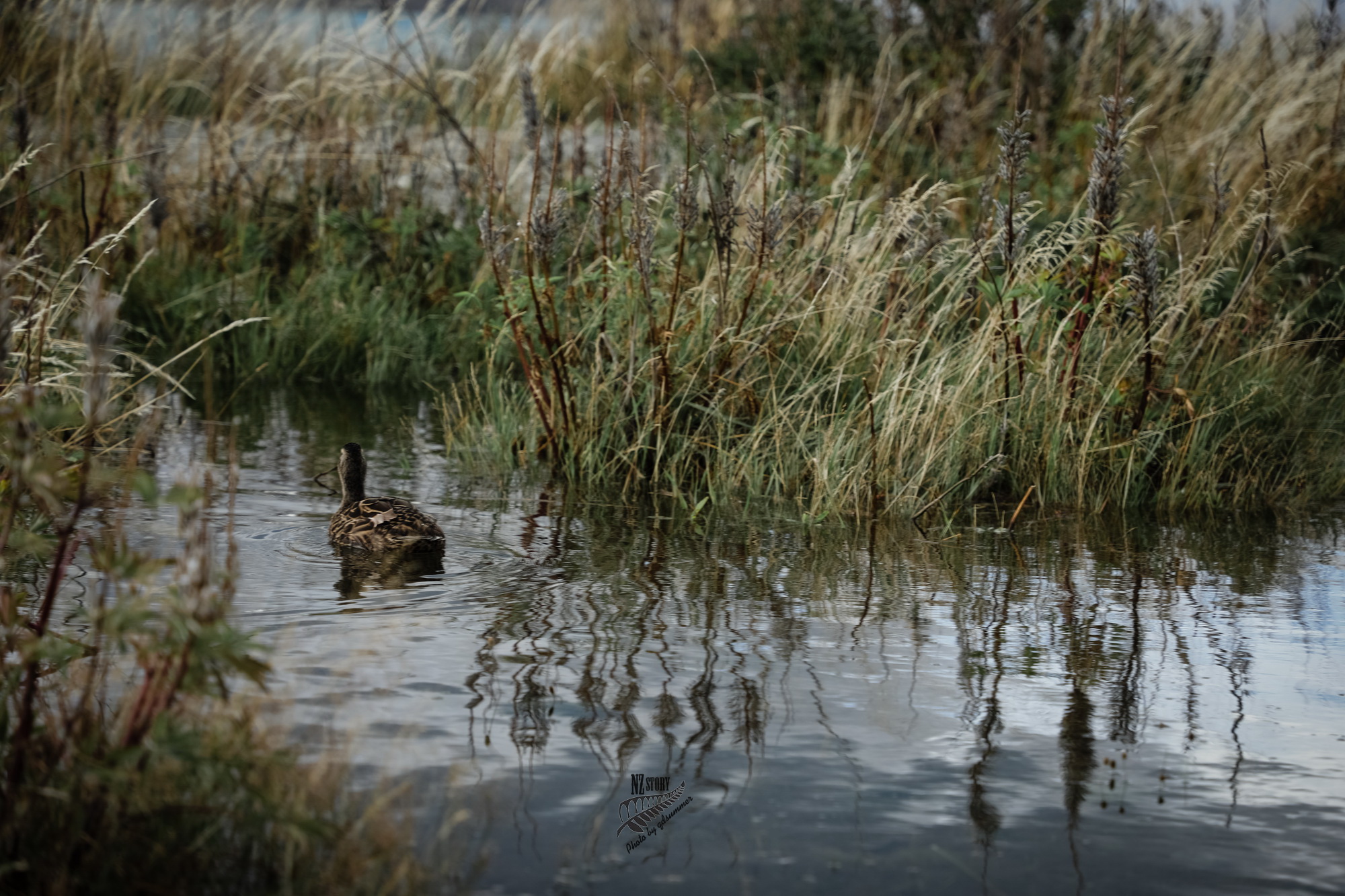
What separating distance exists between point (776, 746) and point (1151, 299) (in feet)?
12.1

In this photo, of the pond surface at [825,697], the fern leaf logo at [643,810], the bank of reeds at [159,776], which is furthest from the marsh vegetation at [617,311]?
the fern leaf logo at [643,810]

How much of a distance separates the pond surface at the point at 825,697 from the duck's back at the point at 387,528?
0.11m

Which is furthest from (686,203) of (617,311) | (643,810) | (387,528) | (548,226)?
(643,810)

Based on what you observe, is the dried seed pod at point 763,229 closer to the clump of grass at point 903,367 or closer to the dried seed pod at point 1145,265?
the clump of grass at point 903,367

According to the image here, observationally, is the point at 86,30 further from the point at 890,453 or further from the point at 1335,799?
the point at 1335,799

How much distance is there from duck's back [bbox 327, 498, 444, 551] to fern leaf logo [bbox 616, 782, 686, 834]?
92.2 inches

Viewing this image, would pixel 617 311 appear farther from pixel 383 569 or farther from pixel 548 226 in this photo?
pixel 383 569

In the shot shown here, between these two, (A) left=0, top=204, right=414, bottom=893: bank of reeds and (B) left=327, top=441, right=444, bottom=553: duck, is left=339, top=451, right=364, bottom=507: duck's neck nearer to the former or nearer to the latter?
(B) left=327, top=441, right=444, bottom=553: duck

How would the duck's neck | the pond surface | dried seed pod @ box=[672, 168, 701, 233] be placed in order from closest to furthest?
the pond surface
the duck's neck
dried seed pod @ box=[672, 168, 701, 233]

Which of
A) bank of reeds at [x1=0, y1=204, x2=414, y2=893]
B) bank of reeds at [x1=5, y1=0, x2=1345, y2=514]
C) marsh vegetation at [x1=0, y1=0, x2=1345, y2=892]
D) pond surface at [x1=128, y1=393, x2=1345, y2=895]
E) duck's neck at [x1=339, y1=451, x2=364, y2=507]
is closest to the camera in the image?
bank of reeds at [x1=0, y1=204, x2=414, y2=893]

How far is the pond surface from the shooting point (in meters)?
3.19

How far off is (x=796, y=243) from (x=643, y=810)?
5332mm

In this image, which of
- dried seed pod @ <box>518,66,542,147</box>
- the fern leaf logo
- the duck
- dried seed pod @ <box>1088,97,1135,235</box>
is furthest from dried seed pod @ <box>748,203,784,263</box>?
the fern leaf logo

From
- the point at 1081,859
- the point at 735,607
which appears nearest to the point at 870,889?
the point at 1081,859
